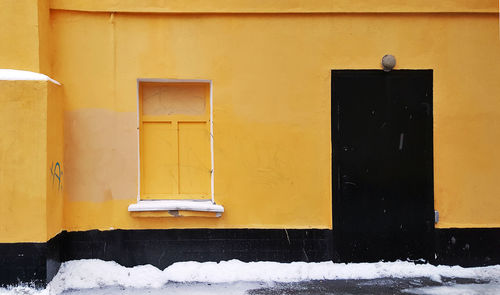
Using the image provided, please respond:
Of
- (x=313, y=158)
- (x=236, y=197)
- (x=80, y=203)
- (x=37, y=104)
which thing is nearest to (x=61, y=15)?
(x=37, y=104)

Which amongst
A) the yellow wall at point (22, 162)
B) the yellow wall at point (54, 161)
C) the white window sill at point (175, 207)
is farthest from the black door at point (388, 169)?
the yellow wall at point (22, 162)

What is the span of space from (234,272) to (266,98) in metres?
2.26

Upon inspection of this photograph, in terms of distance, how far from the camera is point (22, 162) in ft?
17.0

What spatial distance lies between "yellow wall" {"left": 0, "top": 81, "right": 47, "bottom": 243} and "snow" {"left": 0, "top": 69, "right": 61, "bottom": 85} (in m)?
0.05

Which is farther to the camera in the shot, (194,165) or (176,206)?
(194,165)

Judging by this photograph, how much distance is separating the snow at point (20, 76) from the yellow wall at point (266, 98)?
0.49 m

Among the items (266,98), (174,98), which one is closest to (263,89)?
(266,98)

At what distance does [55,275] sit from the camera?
5539 millimetres

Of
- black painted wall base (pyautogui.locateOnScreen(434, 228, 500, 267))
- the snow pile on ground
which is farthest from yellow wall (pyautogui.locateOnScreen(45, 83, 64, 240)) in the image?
black painted wall base (pyautogui.locateOnScreen(434, 228, 500, 267))

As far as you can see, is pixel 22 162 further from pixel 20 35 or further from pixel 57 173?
pixel 20 35

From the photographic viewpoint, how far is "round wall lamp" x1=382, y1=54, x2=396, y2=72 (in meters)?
5.91

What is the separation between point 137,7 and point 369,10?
2990 mm

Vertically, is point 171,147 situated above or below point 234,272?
above

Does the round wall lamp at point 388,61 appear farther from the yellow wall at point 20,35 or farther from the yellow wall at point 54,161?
the yellow wall at point 20,35
